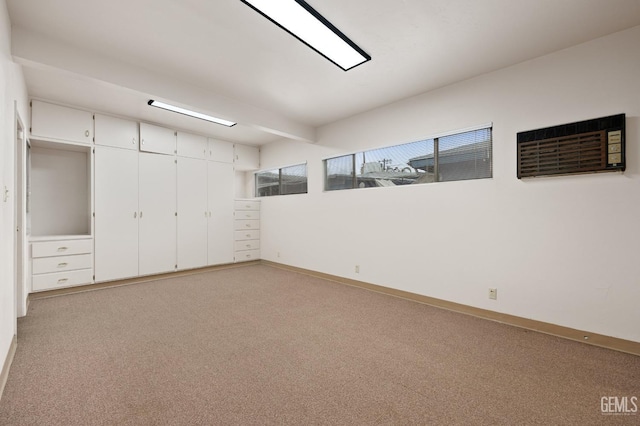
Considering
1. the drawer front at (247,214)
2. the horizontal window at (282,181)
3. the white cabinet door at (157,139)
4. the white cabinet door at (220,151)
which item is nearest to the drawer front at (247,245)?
the drawer front at (247,214)

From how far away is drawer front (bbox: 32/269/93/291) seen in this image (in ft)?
11.9

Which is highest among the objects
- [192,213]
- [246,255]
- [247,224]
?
[192,213]

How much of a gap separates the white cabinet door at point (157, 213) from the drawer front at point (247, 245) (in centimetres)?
128

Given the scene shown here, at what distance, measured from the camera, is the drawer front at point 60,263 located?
3.63 metres

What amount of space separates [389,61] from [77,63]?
2.97 metres

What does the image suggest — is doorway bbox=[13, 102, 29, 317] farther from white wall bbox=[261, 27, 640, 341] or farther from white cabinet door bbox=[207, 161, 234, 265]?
white wall bbox=[261, 27, 640, 341]

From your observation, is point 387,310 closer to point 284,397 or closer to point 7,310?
point 284,397

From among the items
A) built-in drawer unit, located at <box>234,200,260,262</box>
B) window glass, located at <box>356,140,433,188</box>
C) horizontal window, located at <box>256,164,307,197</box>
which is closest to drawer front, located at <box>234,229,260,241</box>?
built-in drawer unit, located at <box>234,200,260,262</box>

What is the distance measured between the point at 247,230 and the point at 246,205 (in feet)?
1.79

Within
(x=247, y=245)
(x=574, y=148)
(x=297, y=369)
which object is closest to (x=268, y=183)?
(x=247, y=245)

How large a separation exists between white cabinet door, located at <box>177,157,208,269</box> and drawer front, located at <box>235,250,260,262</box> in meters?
0.71

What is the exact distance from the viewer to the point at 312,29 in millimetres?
2242

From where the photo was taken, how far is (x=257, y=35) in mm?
2377

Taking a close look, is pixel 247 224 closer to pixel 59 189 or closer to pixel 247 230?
pixel 247 230
